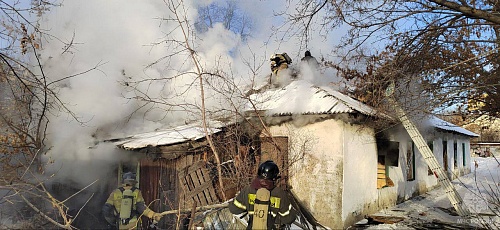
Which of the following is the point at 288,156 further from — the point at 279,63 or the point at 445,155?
the point at 445,155

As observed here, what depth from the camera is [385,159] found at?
416 inches

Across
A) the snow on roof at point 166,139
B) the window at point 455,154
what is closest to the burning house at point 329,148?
the snow on roof at point 166,139

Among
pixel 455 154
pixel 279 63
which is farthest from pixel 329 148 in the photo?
pixel 455 154

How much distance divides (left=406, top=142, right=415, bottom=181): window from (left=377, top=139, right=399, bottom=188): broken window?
1.12 m

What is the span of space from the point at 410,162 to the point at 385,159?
5.75 ft

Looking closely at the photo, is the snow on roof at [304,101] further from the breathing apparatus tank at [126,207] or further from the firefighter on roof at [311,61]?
the breathing apparatus tank at [126,207]

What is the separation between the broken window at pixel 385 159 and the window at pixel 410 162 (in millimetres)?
1123

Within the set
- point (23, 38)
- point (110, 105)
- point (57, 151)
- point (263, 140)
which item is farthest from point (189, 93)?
point (23, 38)

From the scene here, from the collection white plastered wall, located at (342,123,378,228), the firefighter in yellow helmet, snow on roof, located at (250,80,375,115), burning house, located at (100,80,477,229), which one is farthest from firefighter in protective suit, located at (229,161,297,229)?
the firefighter in yellow helmet

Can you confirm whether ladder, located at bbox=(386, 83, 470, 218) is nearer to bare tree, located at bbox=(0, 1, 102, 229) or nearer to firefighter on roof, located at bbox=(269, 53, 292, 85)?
firefighter on roof, located at bbox=(269, 53, 292, 85)

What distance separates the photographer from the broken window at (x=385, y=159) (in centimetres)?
997

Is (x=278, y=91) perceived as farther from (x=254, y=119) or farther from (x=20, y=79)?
(x=20, y=79)

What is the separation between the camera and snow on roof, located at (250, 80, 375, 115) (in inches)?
306

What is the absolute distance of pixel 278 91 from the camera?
9844 mm
